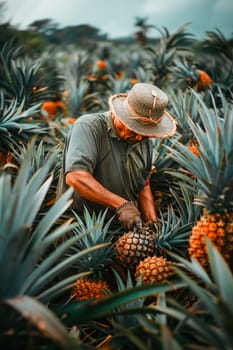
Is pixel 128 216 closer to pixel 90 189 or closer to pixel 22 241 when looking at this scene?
pixel 90 189

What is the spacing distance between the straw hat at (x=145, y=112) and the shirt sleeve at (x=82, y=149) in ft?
0.62

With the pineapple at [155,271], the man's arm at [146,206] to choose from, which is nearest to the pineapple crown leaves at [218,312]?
the pineapple at [155,271]

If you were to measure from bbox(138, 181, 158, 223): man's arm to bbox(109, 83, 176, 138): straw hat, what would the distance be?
0.50 meters

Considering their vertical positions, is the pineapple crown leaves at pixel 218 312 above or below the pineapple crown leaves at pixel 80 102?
above

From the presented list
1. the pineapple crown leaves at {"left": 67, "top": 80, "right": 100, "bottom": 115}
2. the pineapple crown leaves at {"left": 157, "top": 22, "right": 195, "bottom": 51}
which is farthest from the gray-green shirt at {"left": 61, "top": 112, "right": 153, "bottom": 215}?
the pineapple crown leaves at {"left": 157, "top": 22, "right": 195, "bottom": 51}

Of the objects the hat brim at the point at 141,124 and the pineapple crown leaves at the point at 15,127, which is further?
the pineapple crown leaves at the point at 15,127

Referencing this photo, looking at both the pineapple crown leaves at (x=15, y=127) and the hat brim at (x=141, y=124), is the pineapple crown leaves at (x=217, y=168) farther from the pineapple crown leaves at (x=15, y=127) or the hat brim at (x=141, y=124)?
the pineapple crown leaves at (x=15, y=127)

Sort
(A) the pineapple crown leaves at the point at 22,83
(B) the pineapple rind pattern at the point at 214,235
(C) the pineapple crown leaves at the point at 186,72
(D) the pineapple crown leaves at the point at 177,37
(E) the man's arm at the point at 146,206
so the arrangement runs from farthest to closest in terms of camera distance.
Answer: (D) the pineapple crown leaves at the point at 177,37 < (C) the pineapple crown leaves at the point at 186,72 < (A) the pineapple crown leaves at the point at 22,83 < (E) the man's arm at the point at 146,206 < (B) the pineapple rind pattern at the point at 214,235

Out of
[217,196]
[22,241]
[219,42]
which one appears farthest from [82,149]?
[219,42]

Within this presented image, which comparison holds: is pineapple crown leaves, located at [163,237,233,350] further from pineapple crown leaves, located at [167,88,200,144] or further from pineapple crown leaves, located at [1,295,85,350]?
pineapple crown leaves, located at [167,88,200,144]

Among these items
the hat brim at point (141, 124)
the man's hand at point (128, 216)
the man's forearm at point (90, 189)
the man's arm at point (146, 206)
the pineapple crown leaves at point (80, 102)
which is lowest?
the pineapple crown leaves at point (80, 102)

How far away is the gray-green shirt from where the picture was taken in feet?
6.88

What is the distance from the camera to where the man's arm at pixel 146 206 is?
7.59ft

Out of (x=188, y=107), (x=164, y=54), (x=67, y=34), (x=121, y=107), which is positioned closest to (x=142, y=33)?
(x=67, y=34)
